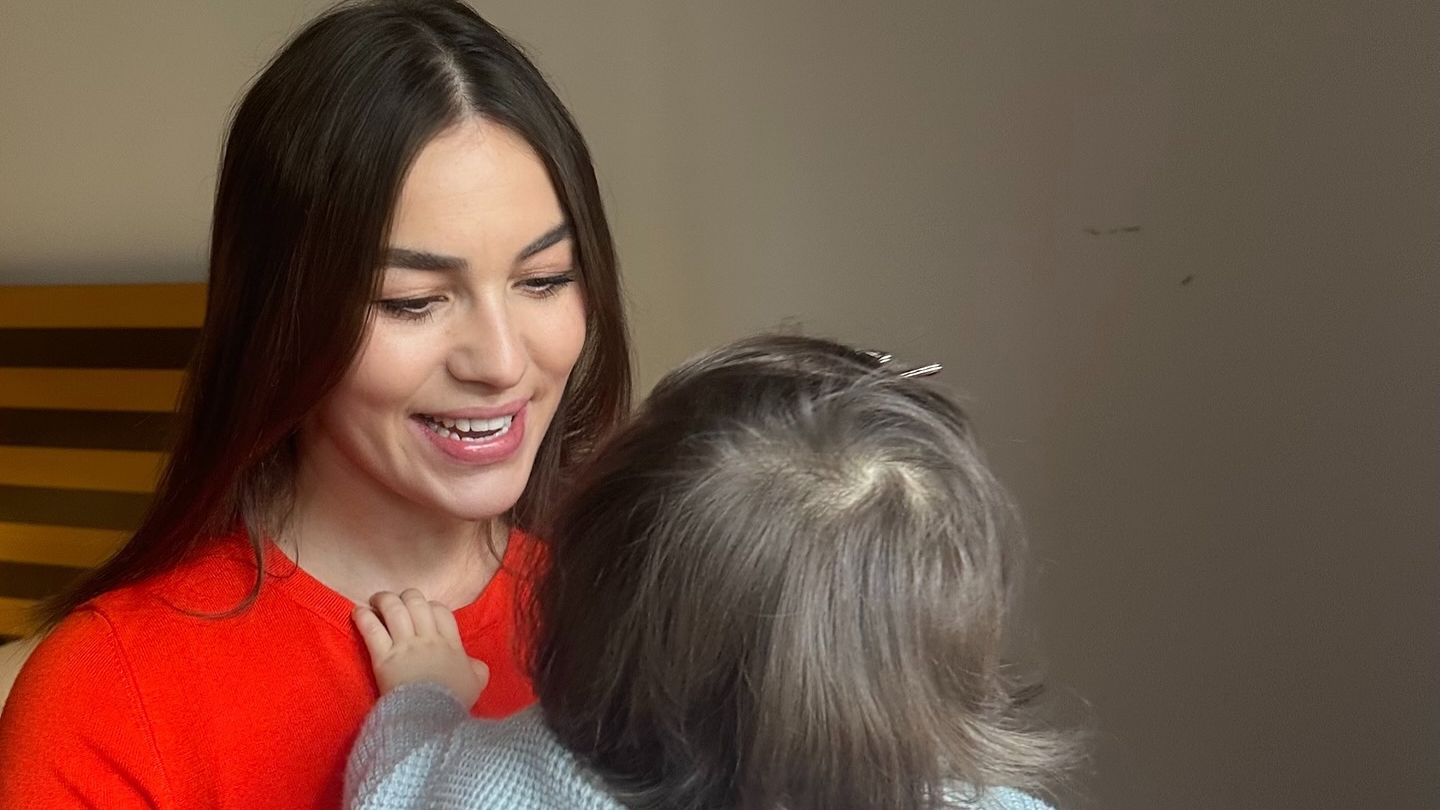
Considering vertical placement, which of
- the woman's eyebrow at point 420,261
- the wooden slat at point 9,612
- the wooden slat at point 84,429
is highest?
the woman's eyebrow at point 420,261

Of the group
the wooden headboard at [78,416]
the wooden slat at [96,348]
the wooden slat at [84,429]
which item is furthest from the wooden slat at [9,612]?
the wooden slat at [96,348]

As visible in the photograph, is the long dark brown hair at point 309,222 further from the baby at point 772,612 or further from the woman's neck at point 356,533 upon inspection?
the baby at point 772,612

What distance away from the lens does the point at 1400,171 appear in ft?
3.94

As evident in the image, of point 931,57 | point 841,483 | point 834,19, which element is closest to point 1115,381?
point 931,57

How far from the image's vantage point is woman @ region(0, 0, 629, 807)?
80 cm

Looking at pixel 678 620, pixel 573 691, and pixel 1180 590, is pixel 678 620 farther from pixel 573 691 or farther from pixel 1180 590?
pixel 1180 590

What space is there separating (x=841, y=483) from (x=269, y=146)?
45 centimetres

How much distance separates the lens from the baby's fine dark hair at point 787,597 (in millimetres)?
633

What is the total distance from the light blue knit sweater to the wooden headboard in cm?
132

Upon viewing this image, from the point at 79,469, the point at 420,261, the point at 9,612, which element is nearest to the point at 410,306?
the point at 420,261

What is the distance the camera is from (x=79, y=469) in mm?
2072

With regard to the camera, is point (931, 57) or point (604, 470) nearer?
point (604, 470)

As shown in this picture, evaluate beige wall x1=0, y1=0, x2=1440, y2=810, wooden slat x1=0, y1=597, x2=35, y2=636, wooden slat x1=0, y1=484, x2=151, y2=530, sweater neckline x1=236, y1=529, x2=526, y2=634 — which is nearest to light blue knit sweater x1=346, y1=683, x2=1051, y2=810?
sweater neckline x1=236, y1=529, x2=526, y2=634

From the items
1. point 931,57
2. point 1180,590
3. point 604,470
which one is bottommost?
point 1180,590
